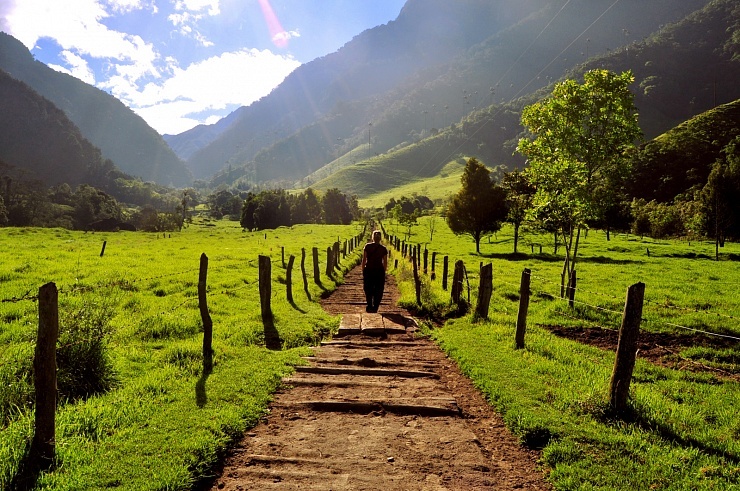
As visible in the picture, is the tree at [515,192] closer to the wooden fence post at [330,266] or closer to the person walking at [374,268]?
the wooden fence post at [330,266]

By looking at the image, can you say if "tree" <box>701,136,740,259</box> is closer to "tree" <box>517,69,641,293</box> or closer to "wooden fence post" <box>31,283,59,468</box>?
"tree" <box>517,69,641,293</box>

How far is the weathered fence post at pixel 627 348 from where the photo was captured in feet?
20.9

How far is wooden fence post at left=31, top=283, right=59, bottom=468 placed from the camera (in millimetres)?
4652

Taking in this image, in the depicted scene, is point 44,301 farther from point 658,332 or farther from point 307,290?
point 658,332

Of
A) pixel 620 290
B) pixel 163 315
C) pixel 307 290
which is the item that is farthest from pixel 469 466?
pixel 620 290

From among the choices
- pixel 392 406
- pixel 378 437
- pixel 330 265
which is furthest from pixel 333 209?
pixel 378 437

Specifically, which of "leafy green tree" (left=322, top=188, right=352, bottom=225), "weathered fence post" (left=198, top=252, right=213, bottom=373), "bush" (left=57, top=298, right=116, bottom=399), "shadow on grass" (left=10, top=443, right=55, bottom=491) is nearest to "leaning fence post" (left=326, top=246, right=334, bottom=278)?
"weathered fence post" (left=198, top=252, right=213, bottom=373)

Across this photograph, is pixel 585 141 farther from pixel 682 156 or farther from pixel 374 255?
pixel 682 156

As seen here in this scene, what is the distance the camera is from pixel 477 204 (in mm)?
44438

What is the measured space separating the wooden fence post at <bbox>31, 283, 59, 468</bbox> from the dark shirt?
31.7ft

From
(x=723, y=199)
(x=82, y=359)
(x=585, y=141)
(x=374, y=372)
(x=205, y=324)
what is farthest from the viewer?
(x=723, y=199)

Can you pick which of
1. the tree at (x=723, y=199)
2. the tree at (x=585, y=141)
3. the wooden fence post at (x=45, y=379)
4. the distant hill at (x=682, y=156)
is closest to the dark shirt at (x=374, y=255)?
the tree at (x=585, y=141)

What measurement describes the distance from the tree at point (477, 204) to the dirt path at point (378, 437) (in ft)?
124

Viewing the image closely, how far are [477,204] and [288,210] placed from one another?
81.5m
